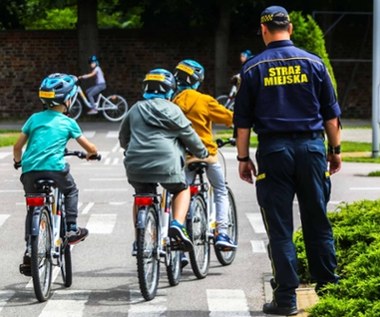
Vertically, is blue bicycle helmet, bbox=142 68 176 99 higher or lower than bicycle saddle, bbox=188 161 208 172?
higher

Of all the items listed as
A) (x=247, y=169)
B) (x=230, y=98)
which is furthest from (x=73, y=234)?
(x=230, y=98)

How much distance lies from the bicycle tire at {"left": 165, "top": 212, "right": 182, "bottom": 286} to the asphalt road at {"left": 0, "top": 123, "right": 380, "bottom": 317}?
6 centimetres

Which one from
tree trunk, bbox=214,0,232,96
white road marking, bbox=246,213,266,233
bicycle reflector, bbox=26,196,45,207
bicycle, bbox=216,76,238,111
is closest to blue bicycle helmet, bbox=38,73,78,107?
bicycle reflector, bbox=26,196,45,207

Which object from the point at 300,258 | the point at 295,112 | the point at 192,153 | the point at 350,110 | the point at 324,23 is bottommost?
the point at 350,110

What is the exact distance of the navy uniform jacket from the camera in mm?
8117

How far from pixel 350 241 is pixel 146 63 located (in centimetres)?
3044

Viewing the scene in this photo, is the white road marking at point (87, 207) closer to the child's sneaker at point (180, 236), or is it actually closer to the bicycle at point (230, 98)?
the child's sneaker at point (180, 236)

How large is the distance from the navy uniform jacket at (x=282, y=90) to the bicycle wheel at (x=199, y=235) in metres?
2.17

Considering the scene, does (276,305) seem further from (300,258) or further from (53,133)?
(53,133)

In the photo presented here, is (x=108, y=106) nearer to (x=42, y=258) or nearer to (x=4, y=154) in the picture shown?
(x=4, y=154)

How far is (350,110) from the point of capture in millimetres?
39844

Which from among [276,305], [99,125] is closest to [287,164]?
[276,305]

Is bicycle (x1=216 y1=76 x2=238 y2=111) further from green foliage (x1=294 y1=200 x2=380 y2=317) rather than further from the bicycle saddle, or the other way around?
green foliage (x1=294 y1=200 x2=380 y2=317)

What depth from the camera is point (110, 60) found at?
39812 millimetres
